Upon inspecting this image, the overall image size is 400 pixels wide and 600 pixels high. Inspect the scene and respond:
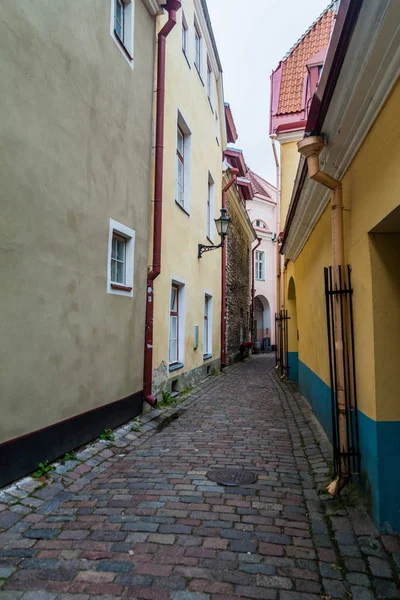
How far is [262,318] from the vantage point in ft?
93.6

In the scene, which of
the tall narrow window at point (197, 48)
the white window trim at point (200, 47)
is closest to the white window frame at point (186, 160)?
the white window trim at point (200, 47)

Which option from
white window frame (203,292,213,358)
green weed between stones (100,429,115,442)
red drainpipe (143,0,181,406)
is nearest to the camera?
green weed between stones (100,429,115,442)

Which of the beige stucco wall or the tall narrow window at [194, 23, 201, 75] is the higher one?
the tall narrow window at [194, 23, 201, 75]

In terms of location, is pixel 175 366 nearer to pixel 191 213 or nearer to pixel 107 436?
pixel 107 436

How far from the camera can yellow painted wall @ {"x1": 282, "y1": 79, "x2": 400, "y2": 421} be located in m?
2.76

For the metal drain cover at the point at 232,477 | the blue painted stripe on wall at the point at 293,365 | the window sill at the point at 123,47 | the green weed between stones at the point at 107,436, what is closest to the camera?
the metal drain cover at the point at 232,477

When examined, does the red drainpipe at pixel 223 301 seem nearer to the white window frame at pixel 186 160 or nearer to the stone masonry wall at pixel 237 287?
the stone masonry wall at pixel 237 287

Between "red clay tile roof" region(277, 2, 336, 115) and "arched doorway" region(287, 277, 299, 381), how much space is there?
535 cm

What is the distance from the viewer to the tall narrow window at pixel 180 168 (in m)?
9.20

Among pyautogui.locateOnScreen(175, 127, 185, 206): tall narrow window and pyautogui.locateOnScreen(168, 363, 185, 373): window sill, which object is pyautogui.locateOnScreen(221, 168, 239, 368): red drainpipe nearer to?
pyautogui.locateOnScreen(175, 127, 185, 206): tall narrow window

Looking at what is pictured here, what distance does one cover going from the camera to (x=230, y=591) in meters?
2.42

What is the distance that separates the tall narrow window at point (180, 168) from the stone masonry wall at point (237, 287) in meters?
6.33

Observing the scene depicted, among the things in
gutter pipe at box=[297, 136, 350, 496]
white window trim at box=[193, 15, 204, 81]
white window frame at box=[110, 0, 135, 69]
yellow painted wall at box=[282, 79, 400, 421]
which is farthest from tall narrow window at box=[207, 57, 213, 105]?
yellow painted wall at box=[282, 79, 400, 421]

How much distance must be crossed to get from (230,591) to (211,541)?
0.56 meters
